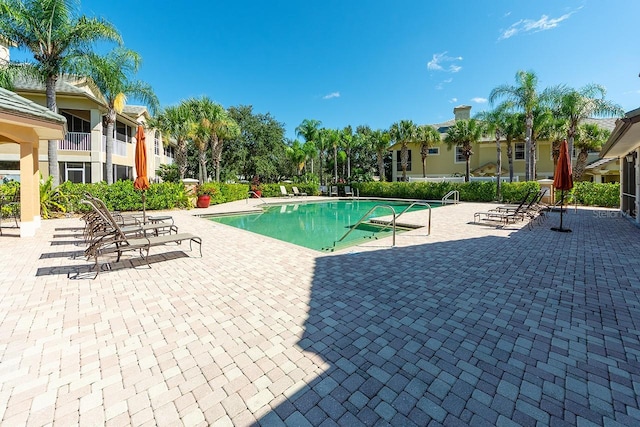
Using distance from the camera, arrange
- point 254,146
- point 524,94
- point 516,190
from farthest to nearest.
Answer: point 254,146 → point 516,190 → point 524,94

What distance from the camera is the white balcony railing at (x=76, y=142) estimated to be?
19.6 meters

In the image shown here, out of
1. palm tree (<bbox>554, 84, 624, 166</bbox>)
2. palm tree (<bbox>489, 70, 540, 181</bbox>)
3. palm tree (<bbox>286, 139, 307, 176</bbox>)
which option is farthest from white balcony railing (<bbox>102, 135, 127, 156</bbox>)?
palm tree (<bbox>554, 84, 624, 166</bbox>)

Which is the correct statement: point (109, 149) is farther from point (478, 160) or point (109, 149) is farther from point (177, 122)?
point (478, 160)

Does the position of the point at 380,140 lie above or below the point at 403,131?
below

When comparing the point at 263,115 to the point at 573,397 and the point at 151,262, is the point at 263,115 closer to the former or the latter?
the point at 151,262

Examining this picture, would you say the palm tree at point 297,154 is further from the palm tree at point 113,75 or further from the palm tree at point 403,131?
the palm tree at point 113,75

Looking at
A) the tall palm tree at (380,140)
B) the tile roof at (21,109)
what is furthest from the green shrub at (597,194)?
the tile roof at (21,109)

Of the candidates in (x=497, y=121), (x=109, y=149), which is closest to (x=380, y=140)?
(x=497, y=121)

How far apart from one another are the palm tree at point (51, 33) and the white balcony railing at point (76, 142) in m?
6.85

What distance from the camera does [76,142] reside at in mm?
19938

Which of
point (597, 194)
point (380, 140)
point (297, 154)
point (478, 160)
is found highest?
point (380, 140)

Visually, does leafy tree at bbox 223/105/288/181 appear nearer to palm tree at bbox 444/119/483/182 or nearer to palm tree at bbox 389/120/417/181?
palm tree at bbox 389/120/417/181

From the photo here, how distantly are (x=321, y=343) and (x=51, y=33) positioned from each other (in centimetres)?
1880

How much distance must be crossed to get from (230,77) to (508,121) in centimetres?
2953
